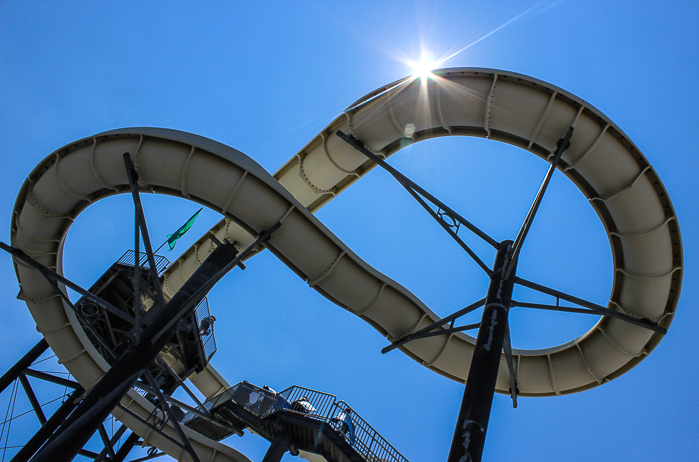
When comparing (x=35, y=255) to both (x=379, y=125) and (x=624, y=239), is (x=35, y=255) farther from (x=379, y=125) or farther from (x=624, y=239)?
(x=624, y=239)

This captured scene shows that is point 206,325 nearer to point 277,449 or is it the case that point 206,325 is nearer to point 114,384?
point 277,449

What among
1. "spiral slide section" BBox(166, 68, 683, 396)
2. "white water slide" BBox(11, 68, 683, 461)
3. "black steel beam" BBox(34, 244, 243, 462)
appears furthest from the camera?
"white water slide" BBox(11, 68, 683, 461)

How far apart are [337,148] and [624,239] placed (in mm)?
8458

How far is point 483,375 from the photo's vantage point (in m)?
7.09

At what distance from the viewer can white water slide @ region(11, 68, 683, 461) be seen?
38.1 ft

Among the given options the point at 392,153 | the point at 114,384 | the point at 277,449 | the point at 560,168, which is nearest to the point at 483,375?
the point at 560,168

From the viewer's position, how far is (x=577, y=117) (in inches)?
447

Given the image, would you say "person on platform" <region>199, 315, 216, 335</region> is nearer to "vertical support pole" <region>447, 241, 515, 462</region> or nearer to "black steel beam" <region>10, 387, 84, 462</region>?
"black steel beam" <region>10, 387, 84, 462</region>

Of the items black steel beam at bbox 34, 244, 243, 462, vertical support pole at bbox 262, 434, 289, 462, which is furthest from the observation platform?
black steel beam at bbox 34, 244, 243, 462

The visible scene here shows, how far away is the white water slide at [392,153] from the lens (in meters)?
11.6

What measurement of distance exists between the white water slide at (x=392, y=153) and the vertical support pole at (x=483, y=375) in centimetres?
475

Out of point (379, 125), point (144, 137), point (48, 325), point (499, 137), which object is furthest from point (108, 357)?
point (499, 137)

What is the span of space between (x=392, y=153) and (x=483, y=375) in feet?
27.2

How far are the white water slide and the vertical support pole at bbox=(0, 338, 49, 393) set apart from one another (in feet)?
8.84
